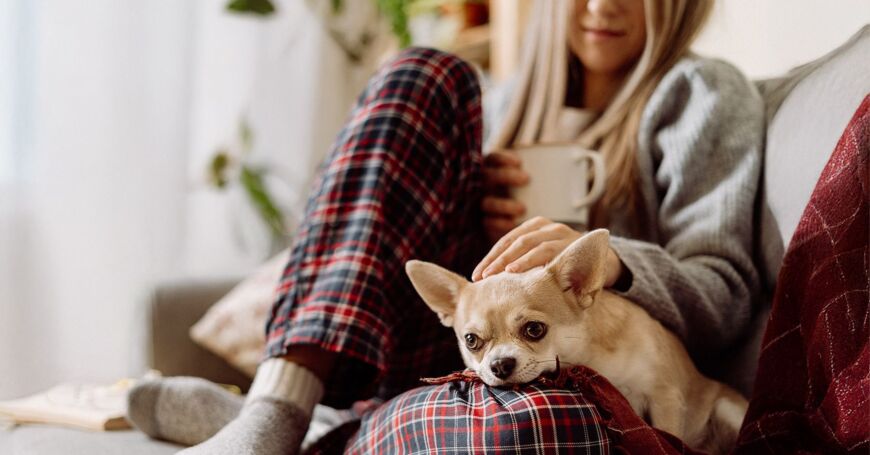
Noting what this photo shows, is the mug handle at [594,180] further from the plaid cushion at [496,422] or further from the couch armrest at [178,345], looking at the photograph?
the couch armrest at [178,345]

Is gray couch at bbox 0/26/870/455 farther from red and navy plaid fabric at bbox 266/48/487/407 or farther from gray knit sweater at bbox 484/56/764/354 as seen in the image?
red and navy plaid fabric at bbox 266/48/487/407

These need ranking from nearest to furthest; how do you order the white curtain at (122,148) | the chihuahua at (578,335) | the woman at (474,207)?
the chihuahua at (578,335), the woman at (474,207), the white curtain at (122,148)

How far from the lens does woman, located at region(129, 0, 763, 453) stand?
893mm

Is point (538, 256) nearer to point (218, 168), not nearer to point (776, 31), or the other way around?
point (776, 31)

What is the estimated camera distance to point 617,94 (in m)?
1.11

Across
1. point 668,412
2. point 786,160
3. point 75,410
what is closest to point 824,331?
point 668,412

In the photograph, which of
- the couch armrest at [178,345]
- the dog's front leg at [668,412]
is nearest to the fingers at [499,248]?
the dog's front leg at [668,412]

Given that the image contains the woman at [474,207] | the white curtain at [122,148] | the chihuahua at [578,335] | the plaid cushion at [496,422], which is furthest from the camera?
the white curtain at [122,148]

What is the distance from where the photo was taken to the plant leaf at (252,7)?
2019mm

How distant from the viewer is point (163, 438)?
103 cm

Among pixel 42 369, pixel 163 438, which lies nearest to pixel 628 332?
pixel 163 438

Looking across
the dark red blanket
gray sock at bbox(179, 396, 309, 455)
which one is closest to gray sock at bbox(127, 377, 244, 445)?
gray sock at bbox(179, 396, 309, 455)

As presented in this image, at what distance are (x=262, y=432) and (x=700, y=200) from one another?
1.92ft

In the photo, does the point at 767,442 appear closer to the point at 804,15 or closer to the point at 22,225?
the point at 804,15
